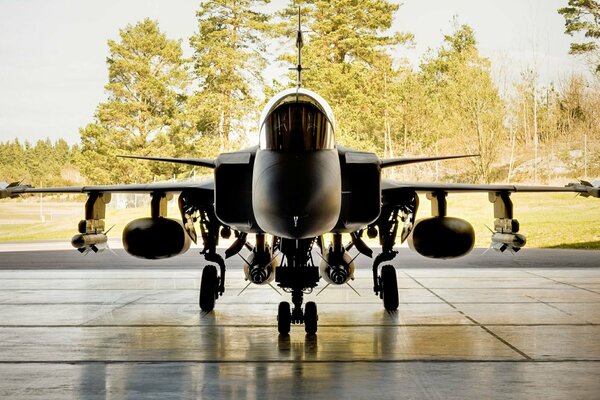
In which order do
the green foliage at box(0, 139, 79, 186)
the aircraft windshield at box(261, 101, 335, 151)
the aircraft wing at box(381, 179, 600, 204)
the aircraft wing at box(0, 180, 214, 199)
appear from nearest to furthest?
the aircraft windshield at box(261, 101, 335, 151), the aircraft wing at box(381, 179, 600, 204), the aircraft wing at box(0, 180, 214, 199), the green foliage at box(0, 139, 79, 186)

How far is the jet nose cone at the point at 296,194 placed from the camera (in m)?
7.20

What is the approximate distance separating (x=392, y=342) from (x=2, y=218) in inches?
1470

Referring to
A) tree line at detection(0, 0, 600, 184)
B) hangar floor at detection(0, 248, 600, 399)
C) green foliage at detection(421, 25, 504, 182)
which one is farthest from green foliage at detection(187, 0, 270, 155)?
hangar floor at detection(0, 248, 600, 399)

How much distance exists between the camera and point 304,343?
833cm

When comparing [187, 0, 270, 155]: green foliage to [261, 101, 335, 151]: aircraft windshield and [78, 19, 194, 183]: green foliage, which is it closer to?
[78, 19, 194, 183]: green foliage

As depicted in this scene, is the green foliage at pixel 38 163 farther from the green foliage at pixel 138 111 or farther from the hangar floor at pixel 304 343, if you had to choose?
the hangar floor at pixel 304 343

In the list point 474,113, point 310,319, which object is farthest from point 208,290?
point 474,113

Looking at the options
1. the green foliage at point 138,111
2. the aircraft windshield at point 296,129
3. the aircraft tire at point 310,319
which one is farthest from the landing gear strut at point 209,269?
the green foliage at point 138,111

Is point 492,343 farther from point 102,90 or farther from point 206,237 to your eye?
point 102,90

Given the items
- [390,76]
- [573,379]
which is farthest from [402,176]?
[573,379]

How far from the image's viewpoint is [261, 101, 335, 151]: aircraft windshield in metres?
7.58

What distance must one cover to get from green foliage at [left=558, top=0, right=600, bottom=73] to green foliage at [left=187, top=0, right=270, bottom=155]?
56.3ft

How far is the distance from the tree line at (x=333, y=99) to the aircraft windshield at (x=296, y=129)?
35.6 m

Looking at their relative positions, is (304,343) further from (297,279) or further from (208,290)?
(208,290)
